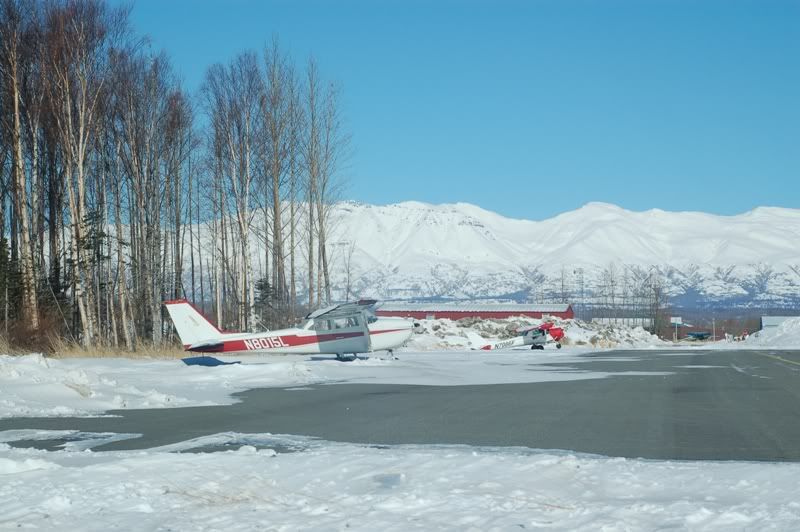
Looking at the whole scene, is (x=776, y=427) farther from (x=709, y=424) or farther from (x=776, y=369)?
(x=776, y=369)

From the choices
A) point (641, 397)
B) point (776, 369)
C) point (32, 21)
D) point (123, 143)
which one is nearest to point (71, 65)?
point (32, 21)

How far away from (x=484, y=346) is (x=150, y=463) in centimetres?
4191

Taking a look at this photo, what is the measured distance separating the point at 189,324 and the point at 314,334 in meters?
4.13

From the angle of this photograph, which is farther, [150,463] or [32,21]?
[32,21]

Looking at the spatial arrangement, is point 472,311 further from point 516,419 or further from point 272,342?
point 516,419

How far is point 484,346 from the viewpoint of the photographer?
48.1 m

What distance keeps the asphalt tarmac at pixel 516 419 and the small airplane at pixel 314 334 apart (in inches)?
373

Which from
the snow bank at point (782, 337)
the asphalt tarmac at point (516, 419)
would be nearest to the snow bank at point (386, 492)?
the asphalt tarmac at point (516, 419)

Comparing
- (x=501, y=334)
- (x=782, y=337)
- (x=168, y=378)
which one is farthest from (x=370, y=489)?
(x=782, y=337)

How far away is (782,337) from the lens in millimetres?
62281

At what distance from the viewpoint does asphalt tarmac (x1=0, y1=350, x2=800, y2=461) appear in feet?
28.7

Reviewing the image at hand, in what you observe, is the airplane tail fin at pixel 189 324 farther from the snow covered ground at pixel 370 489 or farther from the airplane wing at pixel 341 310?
the snow covered ground at pixel 370 489

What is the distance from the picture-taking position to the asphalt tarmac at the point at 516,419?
8734 mm

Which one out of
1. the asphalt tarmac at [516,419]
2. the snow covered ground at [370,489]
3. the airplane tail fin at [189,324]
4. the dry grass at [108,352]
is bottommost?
the asphalt tarmac at [516,419]
